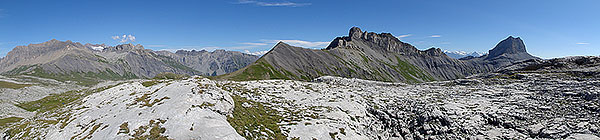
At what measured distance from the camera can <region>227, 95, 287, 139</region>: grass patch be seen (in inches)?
835

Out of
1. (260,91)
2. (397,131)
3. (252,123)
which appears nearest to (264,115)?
(252,123)

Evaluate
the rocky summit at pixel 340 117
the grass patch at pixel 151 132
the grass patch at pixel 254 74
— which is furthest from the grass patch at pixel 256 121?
the grass patch at pixel 254 74

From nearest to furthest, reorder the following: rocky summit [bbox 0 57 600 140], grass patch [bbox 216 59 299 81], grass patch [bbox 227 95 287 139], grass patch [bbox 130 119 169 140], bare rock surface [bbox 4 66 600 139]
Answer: grass patch [bbox 130 119 169 140] < rocky summit [bbox 0 57 600 140] < bare rock surface [bbox 4 66 600 139] < grass patch [bbox 227 95 287 139] < grass patch [bbox 216 59 299 81]

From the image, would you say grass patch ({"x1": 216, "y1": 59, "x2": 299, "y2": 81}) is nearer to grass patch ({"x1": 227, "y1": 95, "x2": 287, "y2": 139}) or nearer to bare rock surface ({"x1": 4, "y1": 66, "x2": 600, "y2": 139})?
bare rock surface ({"x1": 4, "y1": 66, "x2": 600, "y2": 139})

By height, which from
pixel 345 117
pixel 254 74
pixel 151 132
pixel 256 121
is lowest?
pixel 345 117

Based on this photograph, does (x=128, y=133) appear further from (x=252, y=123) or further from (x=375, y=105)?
(x=375, y=105)

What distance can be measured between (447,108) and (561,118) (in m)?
9.58

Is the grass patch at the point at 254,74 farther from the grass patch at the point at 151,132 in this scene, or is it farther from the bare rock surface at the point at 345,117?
the grass patch at the point at 151,132

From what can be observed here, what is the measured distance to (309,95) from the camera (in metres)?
39.6

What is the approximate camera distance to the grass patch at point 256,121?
835 inches

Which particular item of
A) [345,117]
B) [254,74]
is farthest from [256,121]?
[254,74]

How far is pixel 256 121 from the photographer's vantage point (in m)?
24.8

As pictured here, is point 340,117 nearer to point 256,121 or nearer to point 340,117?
point 340,117

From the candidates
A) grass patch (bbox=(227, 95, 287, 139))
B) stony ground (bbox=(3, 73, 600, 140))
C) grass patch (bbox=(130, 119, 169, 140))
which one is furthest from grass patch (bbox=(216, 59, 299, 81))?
grass patch (bbox=(130, 119, 169, 140))
